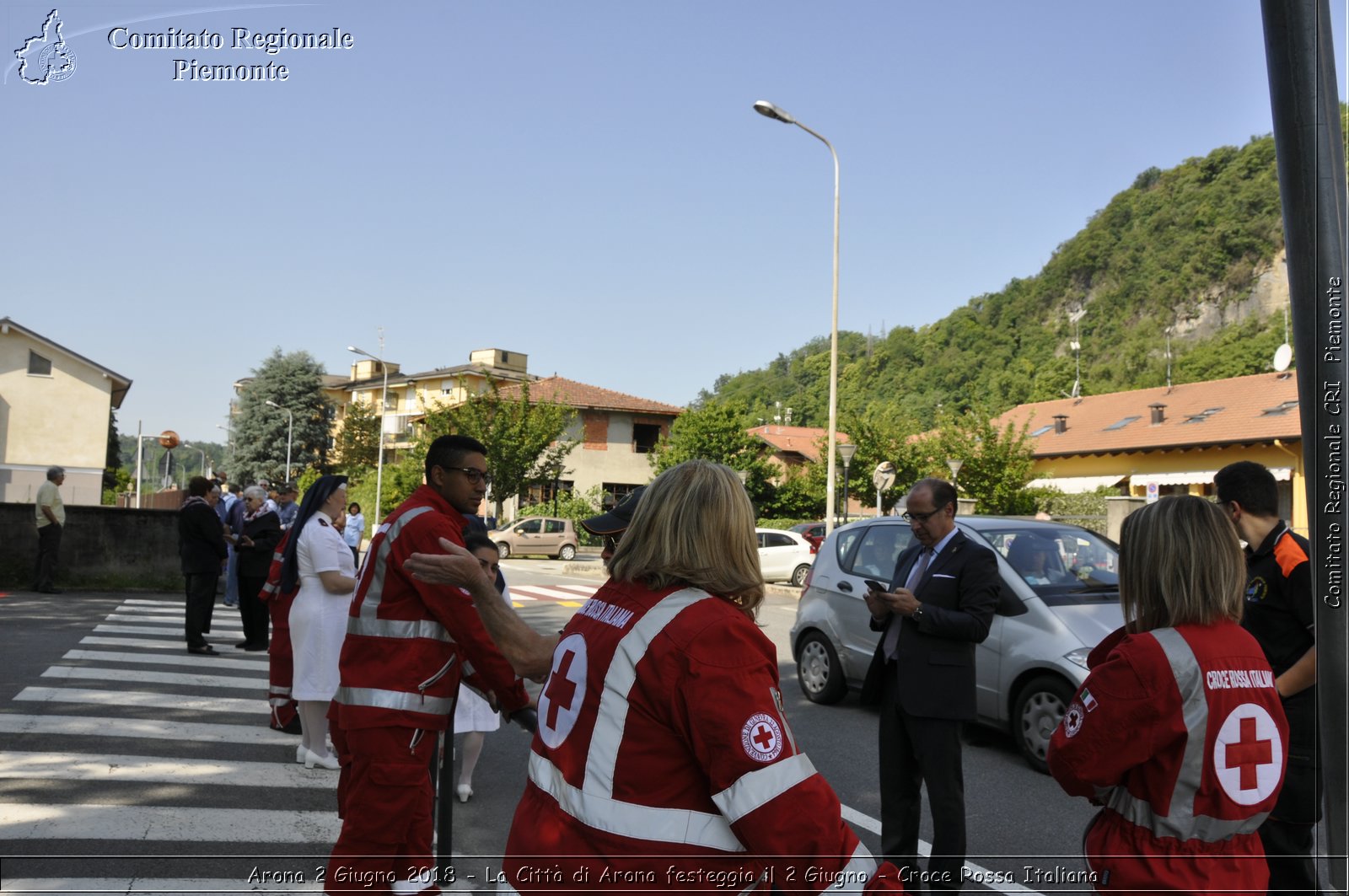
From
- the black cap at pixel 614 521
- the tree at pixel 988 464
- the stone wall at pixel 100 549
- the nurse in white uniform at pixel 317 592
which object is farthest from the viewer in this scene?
the tree at pixel 988 464

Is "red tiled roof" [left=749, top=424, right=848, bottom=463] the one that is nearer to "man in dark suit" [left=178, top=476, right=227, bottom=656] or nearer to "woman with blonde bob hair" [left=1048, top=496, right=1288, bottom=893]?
"man in dark suit" [left=178, top=476, right=227, bottom=656]

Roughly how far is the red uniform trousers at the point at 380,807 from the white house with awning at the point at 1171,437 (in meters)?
38.7

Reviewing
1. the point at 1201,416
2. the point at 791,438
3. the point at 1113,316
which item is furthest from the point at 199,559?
the point at 1113,316

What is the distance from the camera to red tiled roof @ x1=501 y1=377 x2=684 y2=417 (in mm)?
57531

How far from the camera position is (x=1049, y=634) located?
6969 mm

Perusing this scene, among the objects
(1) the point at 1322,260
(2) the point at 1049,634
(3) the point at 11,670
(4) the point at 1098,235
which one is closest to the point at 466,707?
(2) the point at 1049,634

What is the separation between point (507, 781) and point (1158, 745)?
16.8 ft

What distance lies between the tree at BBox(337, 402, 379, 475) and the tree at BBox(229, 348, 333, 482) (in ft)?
54.2

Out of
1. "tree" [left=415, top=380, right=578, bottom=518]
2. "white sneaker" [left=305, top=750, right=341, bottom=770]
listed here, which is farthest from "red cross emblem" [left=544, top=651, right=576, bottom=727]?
"tree" [left=415, top=380, right=578, bottom=518]

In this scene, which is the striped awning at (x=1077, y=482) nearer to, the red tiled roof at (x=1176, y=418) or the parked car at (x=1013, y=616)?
the red tiled roof at (x=1176, y=418)

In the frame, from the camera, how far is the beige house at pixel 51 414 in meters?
29.8

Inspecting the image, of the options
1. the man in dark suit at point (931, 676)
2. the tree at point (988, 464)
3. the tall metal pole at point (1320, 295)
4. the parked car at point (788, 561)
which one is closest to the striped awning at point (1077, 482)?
the tree at point (988, 464)

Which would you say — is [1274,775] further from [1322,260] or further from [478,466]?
[478,466]

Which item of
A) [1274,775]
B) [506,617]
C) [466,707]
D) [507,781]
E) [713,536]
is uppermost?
[713,536]
